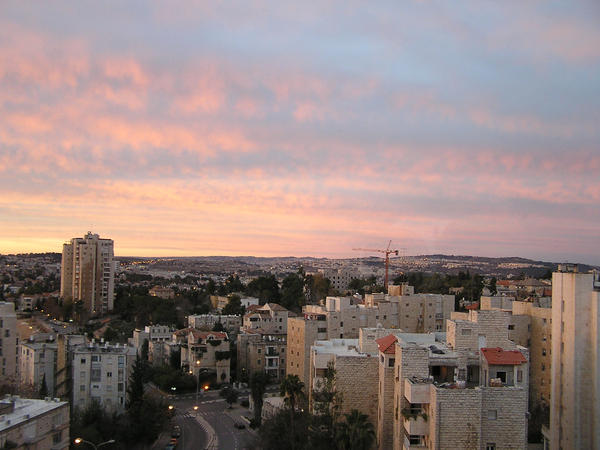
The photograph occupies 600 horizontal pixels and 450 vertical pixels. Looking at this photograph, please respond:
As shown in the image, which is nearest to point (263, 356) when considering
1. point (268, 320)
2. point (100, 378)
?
point (268, 320)

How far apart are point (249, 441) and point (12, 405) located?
1114 centimetres

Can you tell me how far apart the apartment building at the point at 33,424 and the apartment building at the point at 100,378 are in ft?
27.8

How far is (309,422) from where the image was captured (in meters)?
23.8

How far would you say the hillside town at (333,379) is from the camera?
769 inches

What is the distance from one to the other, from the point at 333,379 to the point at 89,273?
7367 cm

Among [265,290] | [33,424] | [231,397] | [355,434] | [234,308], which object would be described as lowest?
[231,397]

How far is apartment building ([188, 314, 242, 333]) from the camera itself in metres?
57.5

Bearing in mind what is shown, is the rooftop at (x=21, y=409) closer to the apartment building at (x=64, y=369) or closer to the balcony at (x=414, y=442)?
the apartment building at (x=64, y=369)

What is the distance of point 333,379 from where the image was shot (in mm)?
23656

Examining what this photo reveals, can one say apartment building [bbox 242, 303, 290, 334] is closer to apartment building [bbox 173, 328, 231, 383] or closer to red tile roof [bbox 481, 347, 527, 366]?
apartment building [bbox 173, 328, 231, 383]

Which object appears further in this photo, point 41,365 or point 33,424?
point 41,365

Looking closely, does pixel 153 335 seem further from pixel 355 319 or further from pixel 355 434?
pixel 355 434

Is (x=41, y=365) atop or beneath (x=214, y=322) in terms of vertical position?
atop

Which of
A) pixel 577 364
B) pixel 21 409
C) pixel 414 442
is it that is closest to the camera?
pixel 414 442
